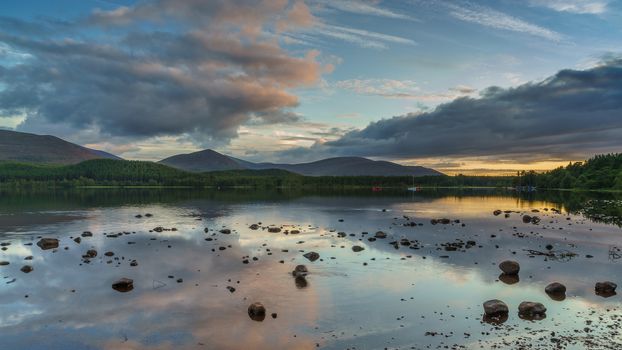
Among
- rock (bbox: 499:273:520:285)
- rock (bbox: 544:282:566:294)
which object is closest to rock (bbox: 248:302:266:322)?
rock (bbox: 499:273:520:285)

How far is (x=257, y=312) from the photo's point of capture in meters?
23.4

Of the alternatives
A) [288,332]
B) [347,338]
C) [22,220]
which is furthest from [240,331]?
[22,220]

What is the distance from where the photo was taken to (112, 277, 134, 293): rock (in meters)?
29.3

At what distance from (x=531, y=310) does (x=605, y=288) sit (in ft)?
28.1

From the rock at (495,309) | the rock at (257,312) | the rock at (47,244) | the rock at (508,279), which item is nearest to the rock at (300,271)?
the rock at (257,312)

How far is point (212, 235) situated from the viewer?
2176 inches

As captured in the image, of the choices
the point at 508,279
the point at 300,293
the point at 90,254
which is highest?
the point at 90,254

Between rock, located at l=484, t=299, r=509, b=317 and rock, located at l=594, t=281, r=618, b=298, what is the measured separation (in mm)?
8646

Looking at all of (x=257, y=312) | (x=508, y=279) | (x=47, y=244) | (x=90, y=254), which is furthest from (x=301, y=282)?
(x=47, y=244)

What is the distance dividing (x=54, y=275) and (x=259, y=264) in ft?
51.7

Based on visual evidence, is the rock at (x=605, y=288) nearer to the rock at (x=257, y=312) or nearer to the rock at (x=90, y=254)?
the rock at (x=257, y=312)

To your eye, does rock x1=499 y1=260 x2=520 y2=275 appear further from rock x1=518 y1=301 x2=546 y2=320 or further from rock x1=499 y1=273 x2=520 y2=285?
rock x1=518 y1=301 x2=546 y2=320

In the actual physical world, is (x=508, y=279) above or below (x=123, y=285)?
below

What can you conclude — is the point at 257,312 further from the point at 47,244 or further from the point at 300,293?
the point at 47,244
